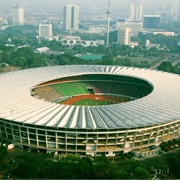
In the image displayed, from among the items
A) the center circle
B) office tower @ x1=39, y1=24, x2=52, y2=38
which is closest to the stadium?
the center circle

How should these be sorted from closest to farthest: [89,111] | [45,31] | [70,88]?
[89,111]
[70,88]
[45,31]

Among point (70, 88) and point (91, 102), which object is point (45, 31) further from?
point (91, 102)

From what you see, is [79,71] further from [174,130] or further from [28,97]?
[174,130]

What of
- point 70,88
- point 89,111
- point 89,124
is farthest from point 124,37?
point 89,124

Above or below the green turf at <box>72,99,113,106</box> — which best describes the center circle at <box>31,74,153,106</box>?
above

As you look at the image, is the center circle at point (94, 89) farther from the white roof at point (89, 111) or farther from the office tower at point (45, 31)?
→ the office tower at point (45, 31)

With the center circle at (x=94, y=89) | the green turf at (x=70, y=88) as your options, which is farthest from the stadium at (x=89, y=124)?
the green turf at (x=70, y=88)

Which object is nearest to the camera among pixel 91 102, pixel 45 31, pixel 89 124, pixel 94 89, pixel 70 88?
pixel 89 124

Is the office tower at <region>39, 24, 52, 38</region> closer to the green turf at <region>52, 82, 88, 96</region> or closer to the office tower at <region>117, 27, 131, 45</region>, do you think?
the office tower at <region>117, 27, 131, 45</region>
